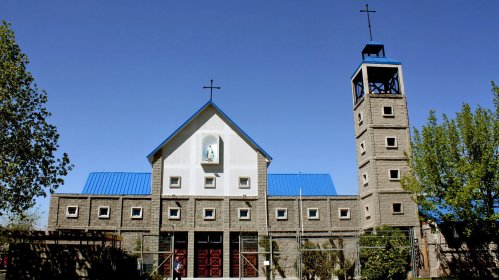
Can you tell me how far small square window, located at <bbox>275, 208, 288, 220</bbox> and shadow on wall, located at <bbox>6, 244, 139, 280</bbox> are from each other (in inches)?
561


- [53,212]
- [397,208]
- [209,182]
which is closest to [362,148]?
[397,208]

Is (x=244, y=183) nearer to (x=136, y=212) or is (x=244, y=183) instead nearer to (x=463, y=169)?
(x=136, y=212)

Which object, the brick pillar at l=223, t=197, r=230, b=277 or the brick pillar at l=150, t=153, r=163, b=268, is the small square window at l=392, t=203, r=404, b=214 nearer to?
the brick pillar at l=223, t=197, r=230, b=277

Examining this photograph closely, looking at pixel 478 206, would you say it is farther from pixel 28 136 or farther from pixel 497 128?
pixel 28 136

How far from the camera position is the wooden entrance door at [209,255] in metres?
36.5

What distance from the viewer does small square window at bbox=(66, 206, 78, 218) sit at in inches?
1446

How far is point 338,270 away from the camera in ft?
107

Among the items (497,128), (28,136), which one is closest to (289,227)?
(497,128)

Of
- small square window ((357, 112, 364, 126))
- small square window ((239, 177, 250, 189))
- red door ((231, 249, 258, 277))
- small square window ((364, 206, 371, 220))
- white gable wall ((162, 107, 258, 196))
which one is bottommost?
red door ((231, 249, 258, 277))

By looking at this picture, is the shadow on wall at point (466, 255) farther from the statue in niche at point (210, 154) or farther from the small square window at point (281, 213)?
the statue in niche at point (210, 154)

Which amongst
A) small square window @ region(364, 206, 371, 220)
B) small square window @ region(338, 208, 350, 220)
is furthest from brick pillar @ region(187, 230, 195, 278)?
small square window @ region(364, 206, 371, 220)

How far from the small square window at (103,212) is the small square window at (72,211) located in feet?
5.71

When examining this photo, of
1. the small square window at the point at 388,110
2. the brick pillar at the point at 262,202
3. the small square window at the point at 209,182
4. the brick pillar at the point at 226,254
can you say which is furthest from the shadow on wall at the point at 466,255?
the small square window at the point at 209,182

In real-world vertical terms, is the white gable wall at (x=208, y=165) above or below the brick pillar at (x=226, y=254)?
above
